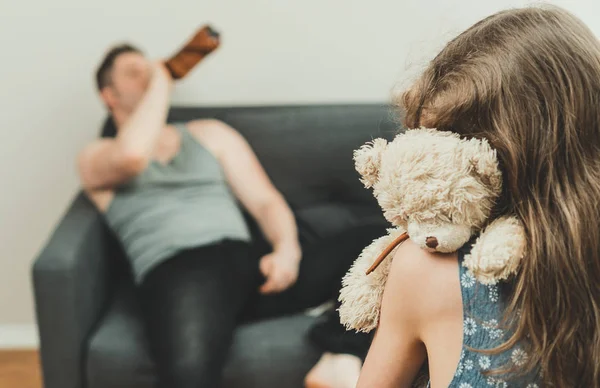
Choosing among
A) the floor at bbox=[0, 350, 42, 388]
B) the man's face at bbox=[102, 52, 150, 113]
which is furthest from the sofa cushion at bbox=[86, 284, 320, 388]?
the man's face at bbox=[102, 52, 150, 113]

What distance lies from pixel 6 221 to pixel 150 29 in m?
0.86

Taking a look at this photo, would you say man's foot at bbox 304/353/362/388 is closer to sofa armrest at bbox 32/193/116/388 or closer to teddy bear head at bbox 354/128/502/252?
sofa armrest at bbox 32/193/116/388

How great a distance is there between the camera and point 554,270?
2.17 feet

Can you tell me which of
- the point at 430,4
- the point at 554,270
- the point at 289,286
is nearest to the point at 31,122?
the point at 289,286

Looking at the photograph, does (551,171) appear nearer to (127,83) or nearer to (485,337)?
(485,337)

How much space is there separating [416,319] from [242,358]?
3.78 ft

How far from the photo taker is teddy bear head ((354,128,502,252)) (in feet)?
2.26

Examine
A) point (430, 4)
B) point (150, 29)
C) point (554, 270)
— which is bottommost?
point (150, 29)

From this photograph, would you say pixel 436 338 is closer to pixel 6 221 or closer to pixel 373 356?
pixel 373 356

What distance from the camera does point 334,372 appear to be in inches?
66.0

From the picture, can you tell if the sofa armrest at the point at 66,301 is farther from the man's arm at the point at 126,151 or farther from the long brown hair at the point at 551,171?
the long brown hair at the point at 551,171

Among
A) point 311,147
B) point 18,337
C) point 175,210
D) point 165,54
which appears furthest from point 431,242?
point 18,337

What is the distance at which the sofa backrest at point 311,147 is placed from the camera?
227 cm

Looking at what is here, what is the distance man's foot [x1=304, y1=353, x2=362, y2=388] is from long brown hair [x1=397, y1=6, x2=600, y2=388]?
914mm
